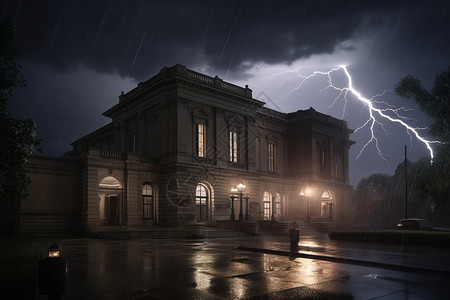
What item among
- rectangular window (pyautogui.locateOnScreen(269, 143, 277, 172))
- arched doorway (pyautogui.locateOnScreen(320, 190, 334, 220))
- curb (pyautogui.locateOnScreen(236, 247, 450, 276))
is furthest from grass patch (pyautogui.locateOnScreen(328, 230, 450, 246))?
arched doorway (pyautogui.locateOnScreen(320, 190, 334, 220))

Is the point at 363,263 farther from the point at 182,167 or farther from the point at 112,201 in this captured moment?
the point at 112,201

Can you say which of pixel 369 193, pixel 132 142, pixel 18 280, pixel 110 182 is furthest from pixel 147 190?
pixel 369 193

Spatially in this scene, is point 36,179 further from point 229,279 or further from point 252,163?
point 229,279

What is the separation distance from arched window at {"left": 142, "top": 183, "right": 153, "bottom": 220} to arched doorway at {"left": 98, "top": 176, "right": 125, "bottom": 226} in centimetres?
227

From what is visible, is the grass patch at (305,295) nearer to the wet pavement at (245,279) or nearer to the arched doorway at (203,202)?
the wet pavement at (245,279)

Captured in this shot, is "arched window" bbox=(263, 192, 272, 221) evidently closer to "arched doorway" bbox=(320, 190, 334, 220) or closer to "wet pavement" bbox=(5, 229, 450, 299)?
"arched doorway" bbox=(320, 190, 334, 220)

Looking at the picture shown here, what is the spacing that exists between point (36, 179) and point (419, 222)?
29.7 metres

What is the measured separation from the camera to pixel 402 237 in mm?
21828

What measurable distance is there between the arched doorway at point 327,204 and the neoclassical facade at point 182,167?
2.08 metres

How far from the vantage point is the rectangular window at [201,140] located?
126ft

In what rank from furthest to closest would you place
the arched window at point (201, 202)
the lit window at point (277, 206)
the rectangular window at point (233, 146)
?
the lit window at point (277, 206) < the rectangular window at point (233, 146) < the arched window at point (201, 202)

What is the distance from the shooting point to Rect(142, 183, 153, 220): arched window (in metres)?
36.0

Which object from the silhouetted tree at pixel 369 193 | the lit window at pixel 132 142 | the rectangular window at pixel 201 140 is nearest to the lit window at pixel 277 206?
the rectangular window at pixel 201 140

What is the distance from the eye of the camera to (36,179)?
1199 inches
